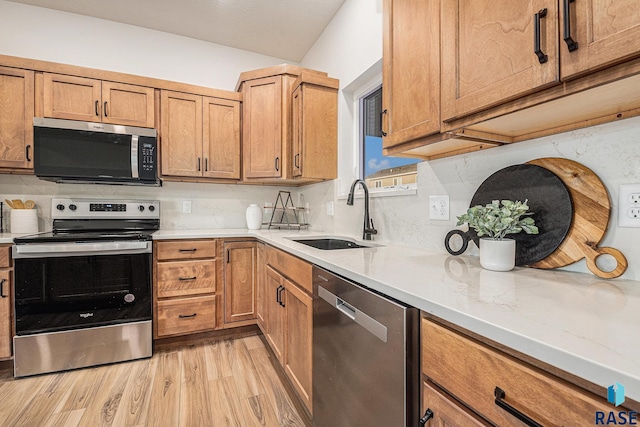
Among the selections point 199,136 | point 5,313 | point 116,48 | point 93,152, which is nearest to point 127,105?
point 93,152

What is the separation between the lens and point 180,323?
231 centimetres

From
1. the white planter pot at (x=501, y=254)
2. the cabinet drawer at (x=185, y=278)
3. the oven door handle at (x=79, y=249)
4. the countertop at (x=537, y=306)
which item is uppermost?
the white planter pot at (x=501, y=254)

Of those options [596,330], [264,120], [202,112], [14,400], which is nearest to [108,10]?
[202,112]

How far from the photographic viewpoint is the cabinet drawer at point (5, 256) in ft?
6.23

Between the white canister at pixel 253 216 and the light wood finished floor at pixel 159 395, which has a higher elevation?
the white canister at pixel 253 216

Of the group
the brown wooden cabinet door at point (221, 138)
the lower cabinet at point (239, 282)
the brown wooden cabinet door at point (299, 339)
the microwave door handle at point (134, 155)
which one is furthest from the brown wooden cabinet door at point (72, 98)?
the brown wooden cabinet door at point (299, 339)

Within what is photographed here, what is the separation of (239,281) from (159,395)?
95cm

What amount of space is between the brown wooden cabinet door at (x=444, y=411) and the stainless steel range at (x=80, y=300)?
211 centimetres

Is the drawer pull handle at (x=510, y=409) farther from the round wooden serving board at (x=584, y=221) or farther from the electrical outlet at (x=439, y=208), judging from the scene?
the electrical outlet at (x=439, y=208)

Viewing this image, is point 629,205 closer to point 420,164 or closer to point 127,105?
point 420,164

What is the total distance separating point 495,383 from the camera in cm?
56

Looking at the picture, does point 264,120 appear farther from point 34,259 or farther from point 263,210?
point 34,259

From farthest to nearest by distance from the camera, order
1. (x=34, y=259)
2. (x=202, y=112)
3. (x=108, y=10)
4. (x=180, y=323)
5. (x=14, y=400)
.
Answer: (x=202, y=112), (x=108, y=10), (x=180, y=323), (x=34, y=259), (x=14, y=400)

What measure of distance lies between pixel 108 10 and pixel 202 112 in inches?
42.4
